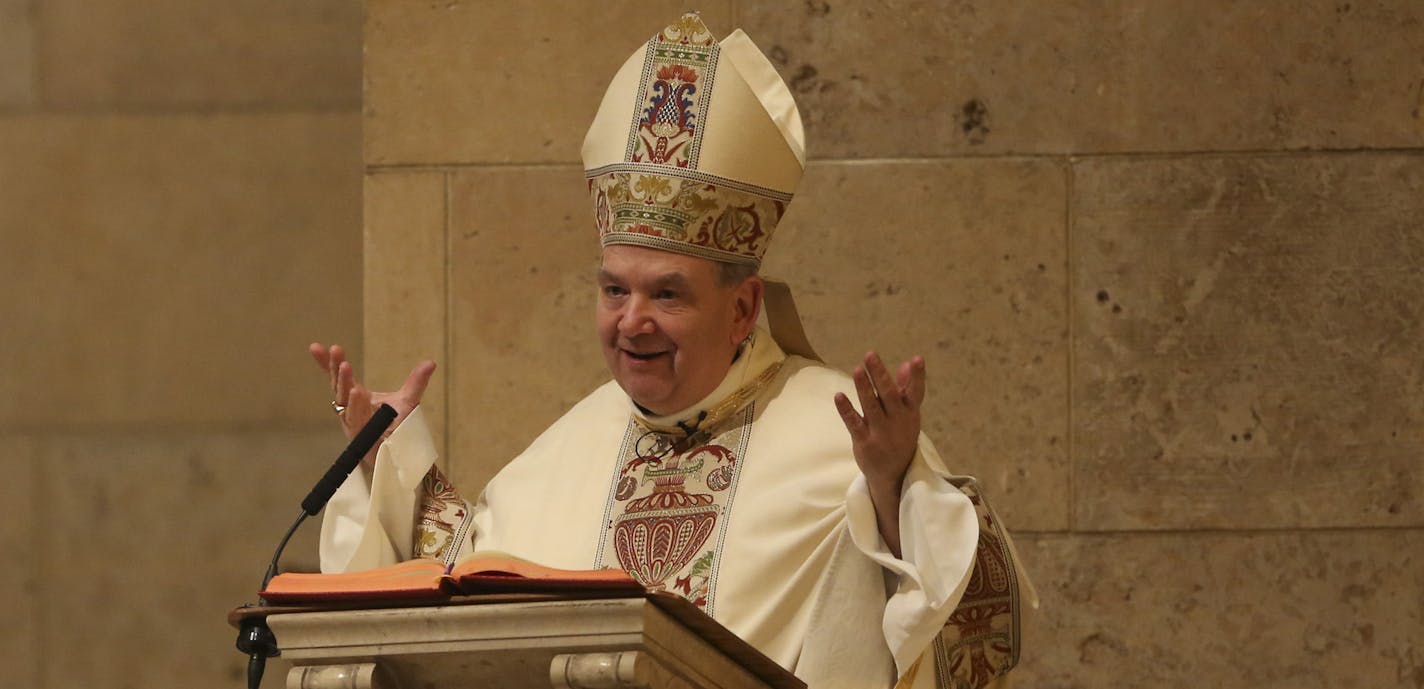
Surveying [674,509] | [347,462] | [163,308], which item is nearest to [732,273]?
[674,509]

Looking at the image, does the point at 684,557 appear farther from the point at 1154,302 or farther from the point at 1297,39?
the point at 1297,39

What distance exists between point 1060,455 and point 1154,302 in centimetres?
44

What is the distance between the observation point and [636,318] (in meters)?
4.55

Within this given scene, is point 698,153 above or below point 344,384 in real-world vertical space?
above

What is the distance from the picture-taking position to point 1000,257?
19.6 ft

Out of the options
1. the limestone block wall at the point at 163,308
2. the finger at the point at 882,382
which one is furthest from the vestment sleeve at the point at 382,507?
the limestone block wall at the point at 163,308

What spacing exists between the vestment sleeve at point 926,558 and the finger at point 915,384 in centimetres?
18

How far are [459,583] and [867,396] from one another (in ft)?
2.63

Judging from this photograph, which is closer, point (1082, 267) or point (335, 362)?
point (335, 362)

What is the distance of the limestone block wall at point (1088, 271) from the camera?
5.92m

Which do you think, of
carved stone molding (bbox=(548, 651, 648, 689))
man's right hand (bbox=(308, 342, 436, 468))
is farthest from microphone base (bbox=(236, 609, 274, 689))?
man's right hand (bbox=(308, 342, 436, 468))

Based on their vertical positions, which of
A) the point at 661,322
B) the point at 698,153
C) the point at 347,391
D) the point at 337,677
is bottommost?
the point at 337,677

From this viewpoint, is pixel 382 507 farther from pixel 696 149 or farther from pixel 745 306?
pixel 696 149

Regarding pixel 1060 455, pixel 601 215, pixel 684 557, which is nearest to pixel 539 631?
pixel 684 557
